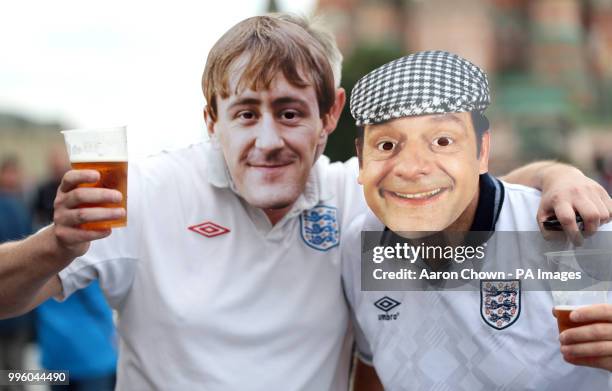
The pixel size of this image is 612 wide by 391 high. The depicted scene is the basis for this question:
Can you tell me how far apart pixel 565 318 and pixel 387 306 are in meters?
0.59

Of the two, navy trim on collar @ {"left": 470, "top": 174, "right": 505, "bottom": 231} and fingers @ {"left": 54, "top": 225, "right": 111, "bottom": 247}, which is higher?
navy trim on collar @ {"left": 470, "top": 174, "right": 505, "bottom": 231}

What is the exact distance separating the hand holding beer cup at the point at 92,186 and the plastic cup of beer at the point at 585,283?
4.14 feet

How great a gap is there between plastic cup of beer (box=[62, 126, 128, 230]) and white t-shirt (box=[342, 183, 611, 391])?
836 millimetres

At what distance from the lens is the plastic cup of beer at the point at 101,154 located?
2148 millimetres

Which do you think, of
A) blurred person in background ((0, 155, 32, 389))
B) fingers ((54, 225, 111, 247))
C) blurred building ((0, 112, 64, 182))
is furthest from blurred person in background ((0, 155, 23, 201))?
blurred building ((0, 112, 64, 182))

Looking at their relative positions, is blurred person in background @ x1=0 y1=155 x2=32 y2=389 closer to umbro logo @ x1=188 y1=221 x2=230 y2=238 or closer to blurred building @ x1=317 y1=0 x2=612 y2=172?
umbro logo @ x1=188 y1=221 x2=230 y2=238

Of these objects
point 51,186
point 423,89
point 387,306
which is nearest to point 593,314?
point 387,306

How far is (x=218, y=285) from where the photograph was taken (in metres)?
2.58

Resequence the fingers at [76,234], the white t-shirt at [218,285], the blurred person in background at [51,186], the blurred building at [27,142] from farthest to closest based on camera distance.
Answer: the blurred building at [27,142] → the blurred person in background at [51,186] → the white t-shirt at [218,285] → the fingers at [76,234]

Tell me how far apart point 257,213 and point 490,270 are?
0.86 meters

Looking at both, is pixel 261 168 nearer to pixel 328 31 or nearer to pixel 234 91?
pixel 234 91

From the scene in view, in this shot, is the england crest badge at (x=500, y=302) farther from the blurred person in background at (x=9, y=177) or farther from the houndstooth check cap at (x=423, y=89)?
the blurred person in background at (x=9, y=177)

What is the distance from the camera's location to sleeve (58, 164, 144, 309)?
2.57 meters

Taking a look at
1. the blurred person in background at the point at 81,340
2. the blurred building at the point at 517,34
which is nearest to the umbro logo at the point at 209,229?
the blurred person in background at the point at 81,340
